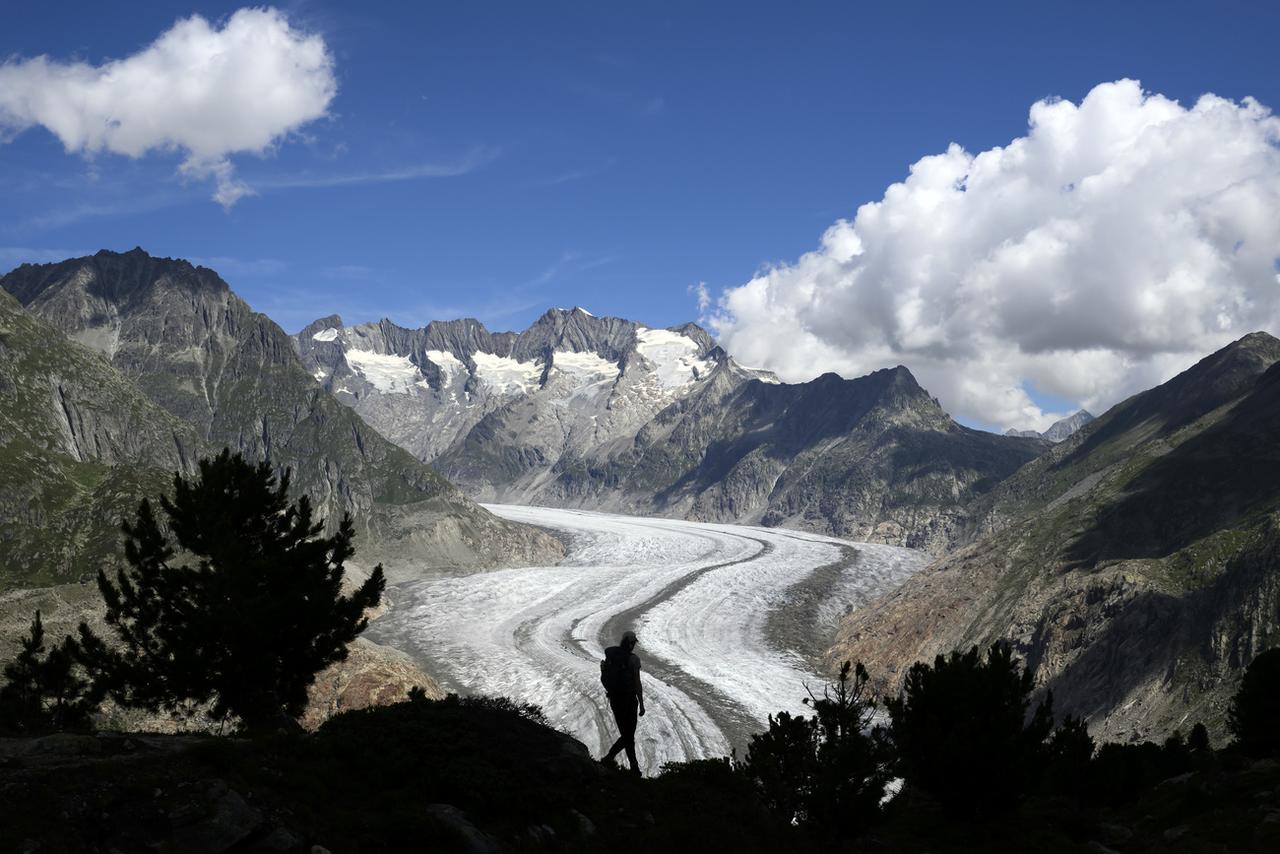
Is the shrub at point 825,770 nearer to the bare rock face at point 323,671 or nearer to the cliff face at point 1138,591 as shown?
the bare rock face at point 323,671

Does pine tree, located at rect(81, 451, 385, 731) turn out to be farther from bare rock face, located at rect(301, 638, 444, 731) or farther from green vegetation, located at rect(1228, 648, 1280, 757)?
bare rock face, located at rect(301, 638, 444, 731)

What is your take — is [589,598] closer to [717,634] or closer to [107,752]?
[717,634]

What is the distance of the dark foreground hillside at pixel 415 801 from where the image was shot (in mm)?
12555

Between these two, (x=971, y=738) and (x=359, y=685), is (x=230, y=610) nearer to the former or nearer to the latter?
(x=971, y=738)

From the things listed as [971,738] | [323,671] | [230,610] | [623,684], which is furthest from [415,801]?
[323,671]

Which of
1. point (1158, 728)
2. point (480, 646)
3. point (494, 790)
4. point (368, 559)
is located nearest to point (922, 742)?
point (494, 790)

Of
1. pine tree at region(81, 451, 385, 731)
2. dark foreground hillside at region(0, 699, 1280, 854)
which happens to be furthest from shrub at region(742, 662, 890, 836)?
pine tree at region(81, 451, 385, 731)

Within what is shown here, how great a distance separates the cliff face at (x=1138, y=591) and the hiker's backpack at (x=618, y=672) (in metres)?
51.2

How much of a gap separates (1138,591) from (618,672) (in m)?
69.9

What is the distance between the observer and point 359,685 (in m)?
66.1

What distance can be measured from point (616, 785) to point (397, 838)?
5.97m

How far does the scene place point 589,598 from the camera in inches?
5423

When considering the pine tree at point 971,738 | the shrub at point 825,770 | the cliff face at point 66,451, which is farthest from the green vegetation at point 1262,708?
the cliff face at point 66,451

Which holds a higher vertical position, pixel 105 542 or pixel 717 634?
pixel 105 542
